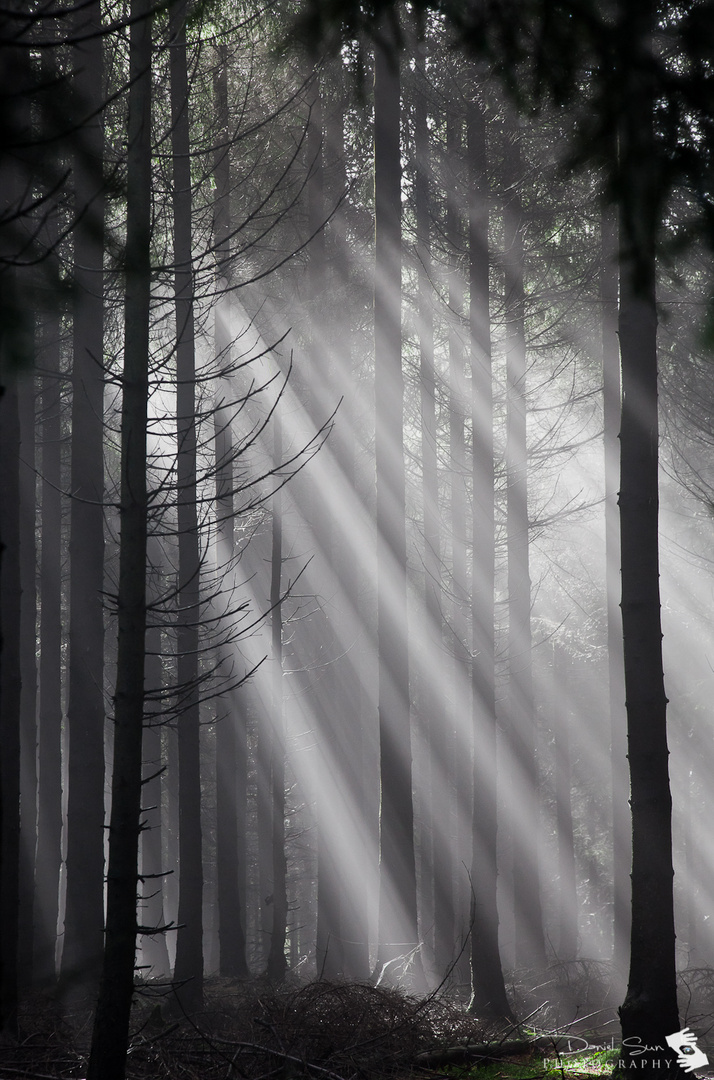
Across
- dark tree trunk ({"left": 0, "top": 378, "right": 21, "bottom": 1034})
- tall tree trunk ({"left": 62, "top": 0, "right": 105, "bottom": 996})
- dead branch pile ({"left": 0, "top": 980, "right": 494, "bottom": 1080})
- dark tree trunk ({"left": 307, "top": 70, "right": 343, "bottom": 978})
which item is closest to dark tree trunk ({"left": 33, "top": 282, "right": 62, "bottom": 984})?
dark tree trunk ({"left": 307, "top": 70, "right": 343, "bottom": 978})

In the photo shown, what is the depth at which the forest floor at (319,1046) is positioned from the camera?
4988 millimetres

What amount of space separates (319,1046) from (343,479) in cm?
1087

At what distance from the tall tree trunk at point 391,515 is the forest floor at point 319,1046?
7.64ft

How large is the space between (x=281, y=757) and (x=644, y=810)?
9.22 metres

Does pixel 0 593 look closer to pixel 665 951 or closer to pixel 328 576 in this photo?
pixel 665 951

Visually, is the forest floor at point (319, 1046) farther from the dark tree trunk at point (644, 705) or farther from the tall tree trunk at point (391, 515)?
the tall tree trunk at point (391, 515)

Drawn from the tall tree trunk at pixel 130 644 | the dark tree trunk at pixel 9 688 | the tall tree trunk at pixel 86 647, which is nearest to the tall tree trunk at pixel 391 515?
the tall tree trunk at pixel 86 647

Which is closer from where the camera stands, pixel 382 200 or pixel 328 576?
pixel 382 200

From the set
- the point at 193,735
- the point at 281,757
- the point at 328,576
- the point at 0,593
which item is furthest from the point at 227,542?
the point at 0,593

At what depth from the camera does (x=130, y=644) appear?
4617mm

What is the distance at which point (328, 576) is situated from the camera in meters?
16.5

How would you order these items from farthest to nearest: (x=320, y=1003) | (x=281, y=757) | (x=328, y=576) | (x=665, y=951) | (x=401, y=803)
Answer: (x=328, y=576), (x=281, y=757), (x=401, y=803), (x=320, y=1003), (x=665, y=951)

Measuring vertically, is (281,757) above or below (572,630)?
below

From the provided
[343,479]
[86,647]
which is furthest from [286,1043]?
[343,479]
